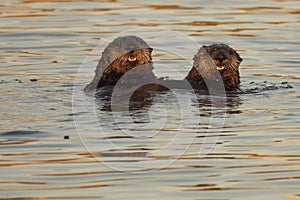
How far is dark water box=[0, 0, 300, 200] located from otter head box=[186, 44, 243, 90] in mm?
289

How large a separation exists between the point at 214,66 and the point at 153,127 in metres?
2.10

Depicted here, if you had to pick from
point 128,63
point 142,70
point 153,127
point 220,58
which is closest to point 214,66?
point 220,58

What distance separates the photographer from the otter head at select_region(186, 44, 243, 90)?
9.37 metres

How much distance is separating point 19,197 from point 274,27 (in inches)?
356

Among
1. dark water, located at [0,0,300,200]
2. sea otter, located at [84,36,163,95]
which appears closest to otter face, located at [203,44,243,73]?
dark water, located at [0,0,300,200]

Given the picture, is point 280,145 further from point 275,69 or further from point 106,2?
point 106,2

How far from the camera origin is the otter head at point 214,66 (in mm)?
9367

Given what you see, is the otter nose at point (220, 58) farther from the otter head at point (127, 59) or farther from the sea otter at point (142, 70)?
the otter head at point (127, 59)

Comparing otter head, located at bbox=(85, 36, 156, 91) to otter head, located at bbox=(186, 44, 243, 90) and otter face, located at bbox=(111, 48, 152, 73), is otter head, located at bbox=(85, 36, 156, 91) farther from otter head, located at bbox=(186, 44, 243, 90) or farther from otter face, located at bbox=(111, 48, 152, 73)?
otter head, located at bbox=(186, 44, 243, 90)

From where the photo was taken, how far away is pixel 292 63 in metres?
11.5

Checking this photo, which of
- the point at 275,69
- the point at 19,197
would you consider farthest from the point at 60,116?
the point at 275,69

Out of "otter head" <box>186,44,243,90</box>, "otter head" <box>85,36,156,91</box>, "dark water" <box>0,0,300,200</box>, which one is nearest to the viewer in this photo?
"dark water" <box>0,0,300,200</box>

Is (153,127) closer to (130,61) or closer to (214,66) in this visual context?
(130,61)

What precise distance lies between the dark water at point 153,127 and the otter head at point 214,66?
289mm
